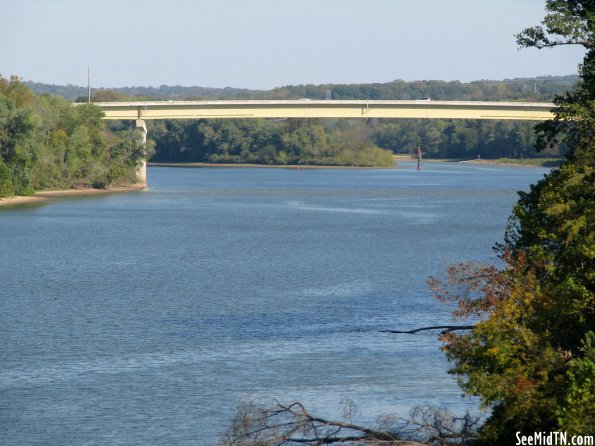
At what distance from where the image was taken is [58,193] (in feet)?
329

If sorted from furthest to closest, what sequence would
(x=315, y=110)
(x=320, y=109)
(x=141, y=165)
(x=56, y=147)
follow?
1. (x=320, y=109)
2. (x=315, y=110)
3. (x=141, y=165)
4. (x=56, y=147)

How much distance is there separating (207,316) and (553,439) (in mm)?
21266

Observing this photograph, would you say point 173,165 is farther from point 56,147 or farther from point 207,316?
point 207,316

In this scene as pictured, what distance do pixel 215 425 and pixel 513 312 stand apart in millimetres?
8070

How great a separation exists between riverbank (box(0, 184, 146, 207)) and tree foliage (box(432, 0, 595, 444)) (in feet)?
235

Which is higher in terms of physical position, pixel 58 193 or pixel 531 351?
pixel 531 351

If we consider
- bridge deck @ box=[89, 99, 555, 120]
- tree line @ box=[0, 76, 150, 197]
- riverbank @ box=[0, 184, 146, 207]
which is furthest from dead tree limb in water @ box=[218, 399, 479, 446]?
bridge deck @ box=[89, 99, 555, 120]

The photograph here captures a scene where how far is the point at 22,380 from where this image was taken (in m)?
28.8

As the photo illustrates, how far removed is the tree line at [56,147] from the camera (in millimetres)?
91812

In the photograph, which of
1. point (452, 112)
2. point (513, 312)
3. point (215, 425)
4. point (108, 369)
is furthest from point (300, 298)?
point (452, 112)

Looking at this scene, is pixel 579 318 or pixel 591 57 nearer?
pixel 579 318

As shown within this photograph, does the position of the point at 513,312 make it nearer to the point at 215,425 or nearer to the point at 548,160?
the point at 215,425

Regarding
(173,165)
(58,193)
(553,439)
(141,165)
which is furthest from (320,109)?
(553,439)

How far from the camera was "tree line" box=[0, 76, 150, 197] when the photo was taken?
9181cm
